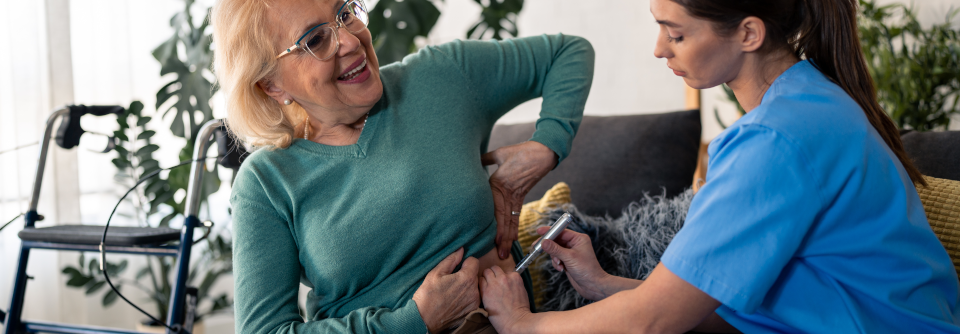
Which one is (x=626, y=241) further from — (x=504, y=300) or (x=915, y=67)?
(x=915, y=67)

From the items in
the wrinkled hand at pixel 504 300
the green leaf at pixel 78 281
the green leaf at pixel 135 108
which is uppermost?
the wrinkled hand at pixel 504 300

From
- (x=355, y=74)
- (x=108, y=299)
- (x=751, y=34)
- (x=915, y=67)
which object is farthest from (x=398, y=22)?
(x=915, y=67)

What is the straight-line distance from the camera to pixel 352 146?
→ 109cm

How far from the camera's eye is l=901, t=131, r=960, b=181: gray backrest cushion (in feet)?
4.19

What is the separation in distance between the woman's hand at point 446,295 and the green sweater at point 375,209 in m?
0.02

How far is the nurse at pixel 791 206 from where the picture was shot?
2.24 ft

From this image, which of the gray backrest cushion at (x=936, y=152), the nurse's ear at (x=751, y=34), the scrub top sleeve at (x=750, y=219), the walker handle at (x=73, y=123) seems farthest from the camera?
the walker handle at (x=73, y=123)

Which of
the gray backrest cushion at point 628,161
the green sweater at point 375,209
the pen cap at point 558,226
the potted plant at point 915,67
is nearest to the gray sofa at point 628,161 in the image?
the gray backrest cushion at point 628,161

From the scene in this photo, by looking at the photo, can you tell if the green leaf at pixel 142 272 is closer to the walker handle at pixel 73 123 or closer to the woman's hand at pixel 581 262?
the walker handle at pixel 73 123

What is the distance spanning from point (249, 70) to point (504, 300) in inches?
22.6

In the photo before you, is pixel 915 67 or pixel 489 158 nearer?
pixel 489 158

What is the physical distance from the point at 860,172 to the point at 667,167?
113cm

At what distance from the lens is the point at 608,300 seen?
82 centimetres

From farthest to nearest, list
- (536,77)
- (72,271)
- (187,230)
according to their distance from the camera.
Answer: (72,271) → (187,230) → (536,77)
